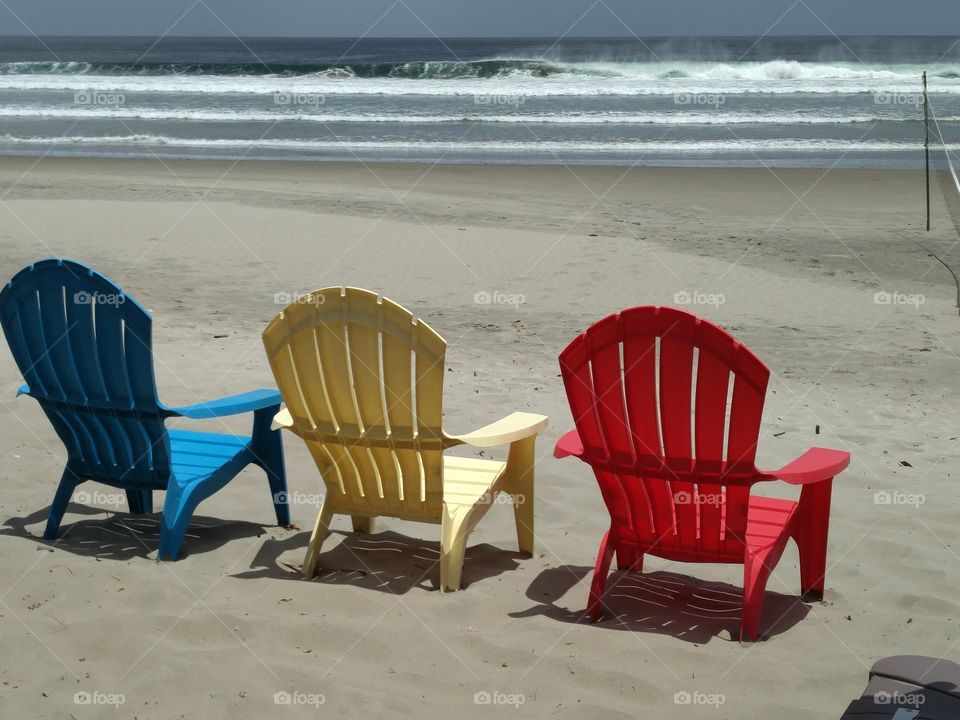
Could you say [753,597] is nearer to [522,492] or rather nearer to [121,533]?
[522,492]

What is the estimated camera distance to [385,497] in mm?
3830

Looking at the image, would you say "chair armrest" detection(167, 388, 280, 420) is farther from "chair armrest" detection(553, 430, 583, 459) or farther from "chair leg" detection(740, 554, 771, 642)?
"chair leg" detection(740, 554, 771, 642)

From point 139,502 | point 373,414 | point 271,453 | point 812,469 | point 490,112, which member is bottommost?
point 139,502

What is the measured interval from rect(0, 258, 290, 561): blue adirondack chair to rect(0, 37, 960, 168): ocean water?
47.3 feet

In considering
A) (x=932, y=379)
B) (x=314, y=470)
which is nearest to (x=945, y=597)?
(x=314, y=470)

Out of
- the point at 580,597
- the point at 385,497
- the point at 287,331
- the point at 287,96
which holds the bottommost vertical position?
the point at 580,597

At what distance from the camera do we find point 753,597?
3322 millimetres

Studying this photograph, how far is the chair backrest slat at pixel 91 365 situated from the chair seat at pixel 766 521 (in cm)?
219

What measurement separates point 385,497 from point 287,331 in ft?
2.38

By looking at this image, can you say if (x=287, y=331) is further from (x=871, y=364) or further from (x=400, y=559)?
(x=871, y=364)

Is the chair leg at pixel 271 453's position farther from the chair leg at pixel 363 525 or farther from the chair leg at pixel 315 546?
the chair leg at pixel 315 546

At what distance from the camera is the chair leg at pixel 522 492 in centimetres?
407

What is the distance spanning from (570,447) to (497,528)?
3.11 ft

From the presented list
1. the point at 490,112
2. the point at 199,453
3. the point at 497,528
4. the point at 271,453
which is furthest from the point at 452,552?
the point at 490,112
